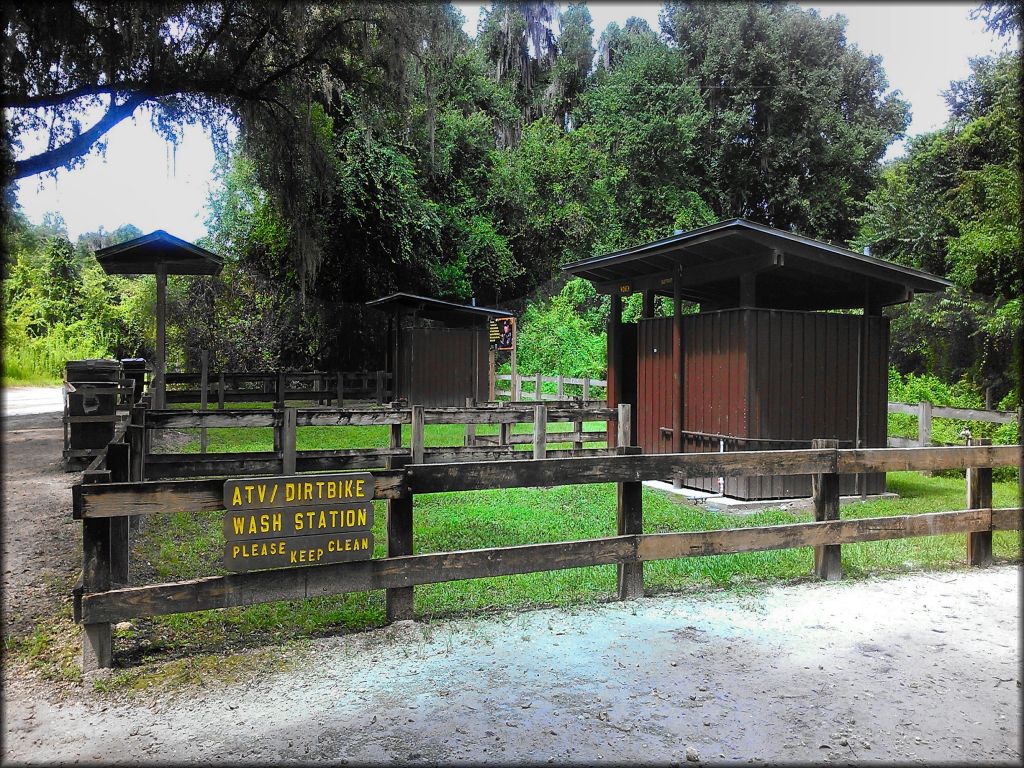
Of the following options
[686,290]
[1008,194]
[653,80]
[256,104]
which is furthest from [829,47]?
[256,104]

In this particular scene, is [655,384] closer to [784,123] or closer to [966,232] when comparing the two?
[966,232]

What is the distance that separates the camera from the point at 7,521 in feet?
25.5

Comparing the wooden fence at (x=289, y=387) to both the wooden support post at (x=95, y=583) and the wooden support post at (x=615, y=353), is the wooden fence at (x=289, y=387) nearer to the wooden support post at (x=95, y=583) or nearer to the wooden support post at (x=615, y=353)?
the wooden support post at (x=615, y=353)

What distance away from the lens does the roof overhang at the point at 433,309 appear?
19719 mm

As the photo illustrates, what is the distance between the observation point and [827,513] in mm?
5691

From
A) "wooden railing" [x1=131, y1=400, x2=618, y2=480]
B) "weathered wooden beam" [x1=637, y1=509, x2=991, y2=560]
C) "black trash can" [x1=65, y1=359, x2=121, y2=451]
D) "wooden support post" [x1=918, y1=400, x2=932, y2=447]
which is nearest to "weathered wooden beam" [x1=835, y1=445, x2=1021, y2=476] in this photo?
"weathered wooden beam" [x1=637, y1=509, x2=991, y2=560]

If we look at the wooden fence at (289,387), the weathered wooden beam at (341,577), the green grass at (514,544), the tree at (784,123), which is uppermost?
the tree at (784,123)

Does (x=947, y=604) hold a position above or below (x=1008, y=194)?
below

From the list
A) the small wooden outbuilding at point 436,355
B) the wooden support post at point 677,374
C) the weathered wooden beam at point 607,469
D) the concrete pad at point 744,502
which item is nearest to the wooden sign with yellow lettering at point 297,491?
the weathered wooden beam at point 607,469

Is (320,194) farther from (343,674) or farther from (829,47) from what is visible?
(829,47)

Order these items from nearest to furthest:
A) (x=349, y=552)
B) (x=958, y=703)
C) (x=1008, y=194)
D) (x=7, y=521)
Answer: (x=958, y=703), (x=349, y=552), (x=7, y=521), (x=1008, y=194)

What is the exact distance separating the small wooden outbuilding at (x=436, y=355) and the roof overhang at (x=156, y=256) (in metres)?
6.17

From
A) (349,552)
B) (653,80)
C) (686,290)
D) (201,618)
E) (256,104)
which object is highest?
(653,80)

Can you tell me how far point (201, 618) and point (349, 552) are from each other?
136 cm
